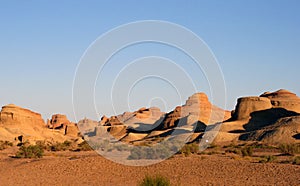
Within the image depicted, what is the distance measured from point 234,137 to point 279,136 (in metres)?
9.68

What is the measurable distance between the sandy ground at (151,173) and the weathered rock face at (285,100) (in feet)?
219

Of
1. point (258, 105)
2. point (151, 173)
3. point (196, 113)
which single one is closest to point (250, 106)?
point (258, 105)

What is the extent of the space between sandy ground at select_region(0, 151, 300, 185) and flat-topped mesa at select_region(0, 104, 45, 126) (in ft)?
260

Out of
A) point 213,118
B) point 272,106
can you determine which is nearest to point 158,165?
point 272,106

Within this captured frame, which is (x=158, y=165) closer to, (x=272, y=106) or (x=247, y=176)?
(x=247, y=176)

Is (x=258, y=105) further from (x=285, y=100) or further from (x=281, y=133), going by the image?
(x=281, y=133)

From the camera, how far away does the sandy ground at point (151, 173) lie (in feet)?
76.3

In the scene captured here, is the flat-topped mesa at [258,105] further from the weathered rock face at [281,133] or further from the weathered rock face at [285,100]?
the weathered rock face at [281,133]

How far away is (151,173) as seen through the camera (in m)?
26.1

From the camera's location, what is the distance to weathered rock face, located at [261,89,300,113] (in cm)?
9325

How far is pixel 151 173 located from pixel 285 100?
7651cm

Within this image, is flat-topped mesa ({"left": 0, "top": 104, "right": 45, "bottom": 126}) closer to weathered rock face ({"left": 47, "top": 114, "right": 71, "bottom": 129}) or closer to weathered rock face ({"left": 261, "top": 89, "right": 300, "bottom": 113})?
weathered rock face ({"left": 47, "top": 114, "right": 71, "bottom": 129})

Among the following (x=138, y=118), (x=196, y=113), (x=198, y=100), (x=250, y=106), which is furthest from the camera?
(x=138, y=118)

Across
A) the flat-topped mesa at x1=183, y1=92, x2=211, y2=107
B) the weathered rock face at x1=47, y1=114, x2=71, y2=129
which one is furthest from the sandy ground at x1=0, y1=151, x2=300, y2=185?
the weathered rock face at x1=47, y1=114, x2=71, y2=129
